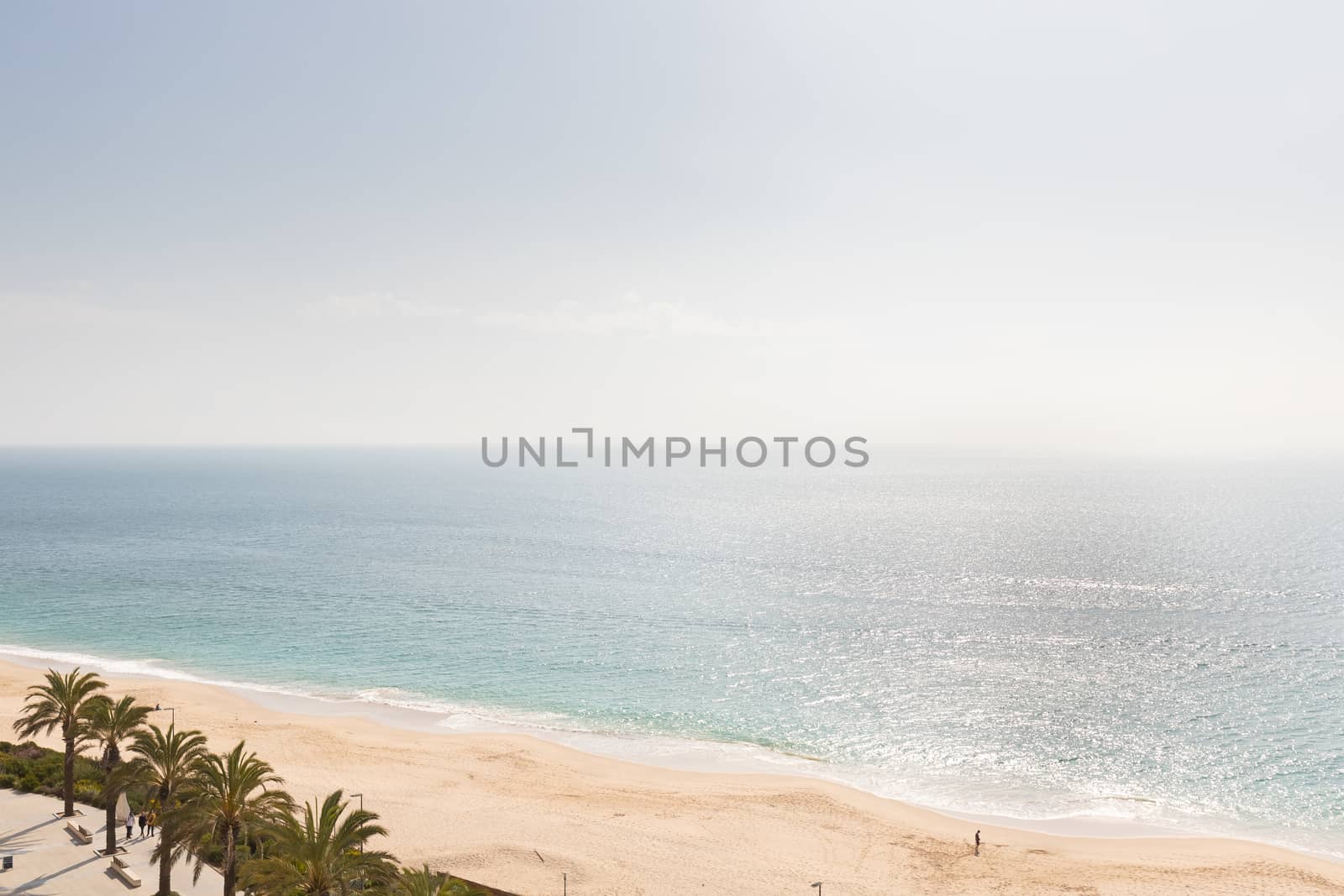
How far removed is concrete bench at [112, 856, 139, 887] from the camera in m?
26.3

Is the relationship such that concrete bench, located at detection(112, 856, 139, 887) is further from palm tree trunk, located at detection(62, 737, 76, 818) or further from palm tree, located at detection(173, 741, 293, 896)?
palm tree, located at detection(173, 741, 293, 896)

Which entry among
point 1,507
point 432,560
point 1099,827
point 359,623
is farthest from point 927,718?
point 1,507

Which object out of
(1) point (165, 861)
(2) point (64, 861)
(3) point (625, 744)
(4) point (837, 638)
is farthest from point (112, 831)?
(4) point (837, 638)

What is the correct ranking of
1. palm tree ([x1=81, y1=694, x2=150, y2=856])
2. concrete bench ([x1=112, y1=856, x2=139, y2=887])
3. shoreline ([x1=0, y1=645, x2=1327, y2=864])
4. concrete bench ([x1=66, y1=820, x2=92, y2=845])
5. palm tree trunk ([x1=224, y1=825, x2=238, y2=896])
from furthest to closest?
shoreline ([x1=0, y1=645, x2=1327, y2=864])
concrete bench ([x1=66, y1=820, x2=92, y2=845])
palm tree ([x1=81, y1=694, x2=150, y2=856])
concrete bench ([x1=112, y1=856, x2=139, y2=887])
palm tree trunk ([x1=224, y1=825, x2=238, y2=896])

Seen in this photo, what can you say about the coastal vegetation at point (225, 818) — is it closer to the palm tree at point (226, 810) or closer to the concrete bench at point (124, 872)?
the palm tree at point (226, 810)

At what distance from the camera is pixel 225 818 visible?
22.1 meters

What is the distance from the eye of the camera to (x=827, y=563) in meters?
109

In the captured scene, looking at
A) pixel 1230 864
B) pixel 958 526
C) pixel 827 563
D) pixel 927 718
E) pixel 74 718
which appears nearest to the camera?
pixel 74 718

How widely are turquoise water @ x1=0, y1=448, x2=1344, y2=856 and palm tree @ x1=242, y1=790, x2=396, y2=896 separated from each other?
3146cm

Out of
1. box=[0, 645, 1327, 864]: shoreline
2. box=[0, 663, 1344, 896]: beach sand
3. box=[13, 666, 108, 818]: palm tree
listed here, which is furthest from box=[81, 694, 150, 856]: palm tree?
box=[0, 645, 1327, 864]: shoreline

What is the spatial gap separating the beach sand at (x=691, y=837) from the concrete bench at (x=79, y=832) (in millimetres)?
10282

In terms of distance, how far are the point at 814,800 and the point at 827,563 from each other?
70.5 metres

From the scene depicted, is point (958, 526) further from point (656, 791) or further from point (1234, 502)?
point (656, 791)

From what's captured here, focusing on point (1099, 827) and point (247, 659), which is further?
point (247, 659)
